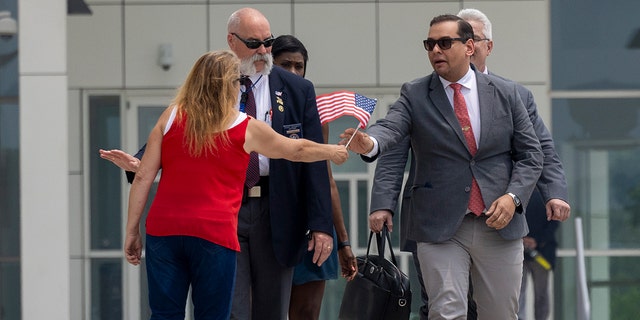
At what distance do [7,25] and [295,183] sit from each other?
6.32 metres

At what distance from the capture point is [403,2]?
1348cm

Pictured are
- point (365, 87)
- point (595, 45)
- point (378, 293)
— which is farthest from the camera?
point (595, 45)

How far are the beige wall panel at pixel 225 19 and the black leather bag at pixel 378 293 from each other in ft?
19.7

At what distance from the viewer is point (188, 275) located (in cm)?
635

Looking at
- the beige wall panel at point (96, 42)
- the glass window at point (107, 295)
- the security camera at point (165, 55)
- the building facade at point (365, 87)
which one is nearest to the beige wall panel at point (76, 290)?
the building facade at point (365, 87)

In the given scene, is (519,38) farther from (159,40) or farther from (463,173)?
(463,173)

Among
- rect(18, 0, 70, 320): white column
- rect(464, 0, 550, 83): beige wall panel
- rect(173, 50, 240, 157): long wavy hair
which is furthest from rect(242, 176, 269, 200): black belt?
rect(464, 0, 550, 83): beige wall panel

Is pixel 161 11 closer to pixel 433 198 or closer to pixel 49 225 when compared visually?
pixel 49 225

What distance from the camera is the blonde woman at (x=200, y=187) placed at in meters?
6.18

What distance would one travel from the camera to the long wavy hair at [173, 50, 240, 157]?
6.19 metres

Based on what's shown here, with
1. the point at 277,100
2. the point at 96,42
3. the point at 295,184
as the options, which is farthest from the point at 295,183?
the point at 96,42

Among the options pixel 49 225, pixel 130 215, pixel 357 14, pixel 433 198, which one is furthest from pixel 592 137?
pixel 130 215

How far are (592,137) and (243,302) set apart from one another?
7471mm

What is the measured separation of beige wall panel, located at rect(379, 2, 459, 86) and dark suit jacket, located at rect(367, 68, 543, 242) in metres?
6.11
